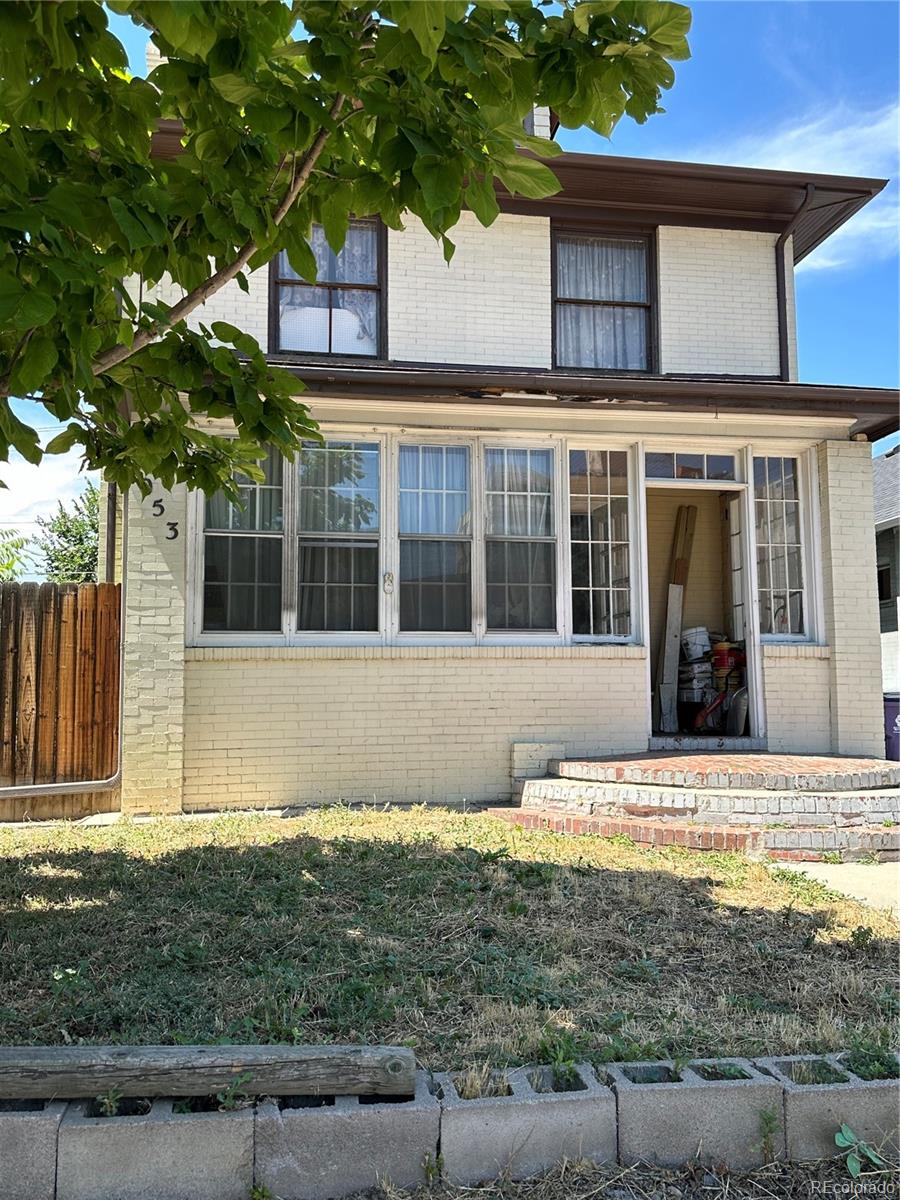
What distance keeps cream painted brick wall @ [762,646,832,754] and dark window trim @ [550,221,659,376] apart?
325 cm

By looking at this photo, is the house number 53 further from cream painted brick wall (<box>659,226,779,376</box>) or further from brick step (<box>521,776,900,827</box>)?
cream painted brick wall (<box>659,226,779,376</box>)

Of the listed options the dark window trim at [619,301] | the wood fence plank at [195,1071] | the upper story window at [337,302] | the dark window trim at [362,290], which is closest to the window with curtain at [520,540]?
the dark window trim at [619,301]

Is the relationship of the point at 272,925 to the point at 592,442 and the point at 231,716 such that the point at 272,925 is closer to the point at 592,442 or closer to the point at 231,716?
the point at 231,716

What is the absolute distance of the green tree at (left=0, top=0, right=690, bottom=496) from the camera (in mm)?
2391

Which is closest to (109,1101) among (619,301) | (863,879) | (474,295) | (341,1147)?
(341,1147)

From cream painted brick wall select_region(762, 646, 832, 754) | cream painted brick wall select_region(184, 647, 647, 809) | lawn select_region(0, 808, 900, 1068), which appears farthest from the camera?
cream painted brick wall select_region(762, 646, 832, 754)

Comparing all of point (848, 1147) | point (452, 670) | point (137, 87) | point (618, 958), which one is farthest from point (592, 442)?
point (848, 1147)

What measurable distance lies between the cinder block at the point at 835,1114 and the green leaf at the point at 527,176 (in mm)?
2785

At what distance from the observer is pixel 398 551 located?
8.34 m

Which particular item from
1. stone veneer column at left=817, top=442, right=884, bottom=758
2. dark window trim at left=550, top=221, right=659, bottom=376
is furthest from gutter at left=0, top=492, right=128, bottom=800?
stone veneer column at left=817, top=442, right=884, bottom=758

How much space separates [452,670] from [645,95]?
593 centimetres

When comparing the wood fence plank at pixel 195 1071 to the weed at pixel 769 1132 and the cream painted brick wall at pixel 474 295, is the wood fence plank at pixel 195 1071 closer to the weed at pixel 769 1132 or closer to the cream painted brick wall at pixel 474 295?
the weed at pixel 769 1132

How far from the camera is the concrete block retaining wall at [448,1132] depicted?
2.45 meters

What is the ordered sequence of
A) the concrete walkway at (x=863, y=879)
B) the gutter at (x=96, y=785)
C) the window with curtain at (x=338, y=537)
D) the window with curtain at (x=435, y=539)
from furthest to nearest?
the window with curtain at (x=435, y=539), the window with curtain at (x=338, y=537), the gutter at (x=96, y=785), the concrete walkway at (x=863, y=879)
